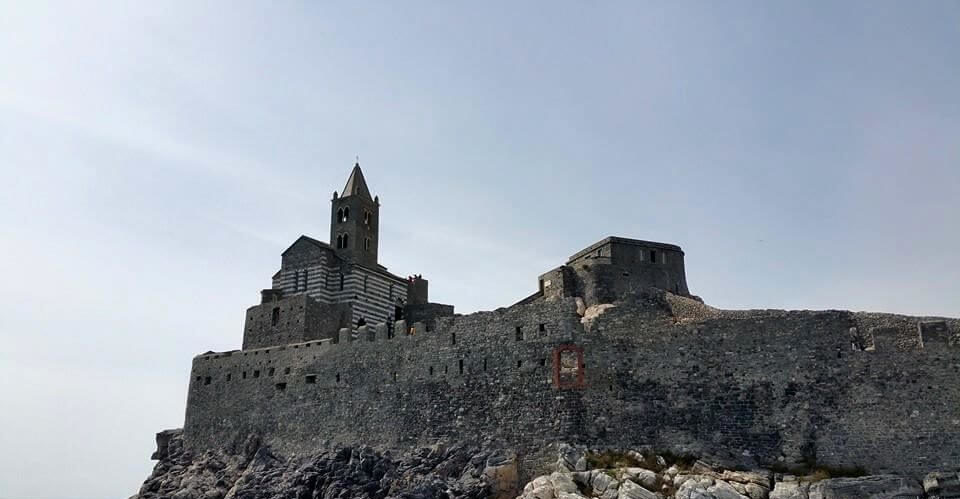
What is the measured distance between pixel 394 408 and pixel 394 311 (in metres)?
16.0

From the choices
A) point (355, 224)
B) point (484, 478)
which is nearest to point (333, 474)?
point (484, 478)

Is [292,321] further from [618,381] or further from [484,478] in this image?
[618,381]

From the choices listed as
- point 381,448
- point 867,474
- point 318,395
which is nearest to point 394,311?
point 318,395

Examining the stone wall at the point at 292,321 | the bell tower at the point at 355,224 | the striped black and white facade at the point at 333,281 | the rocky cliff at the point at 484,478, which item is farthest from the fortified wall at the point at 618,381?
the bell tower at the point at 355,224

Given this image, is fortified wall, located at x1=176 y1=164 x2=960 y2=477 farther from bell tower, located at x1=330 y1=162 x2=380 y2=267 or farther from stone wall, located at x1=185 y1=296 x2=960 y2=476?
bell tower, located at x1=330 y1=162 x2=380 y2=267

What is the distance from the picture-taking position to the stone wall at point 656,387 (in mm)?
35688

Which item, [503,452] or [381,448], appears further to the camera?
[381,448]

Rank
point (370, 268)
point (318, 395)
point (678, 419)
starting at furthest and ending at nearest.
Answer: point (370, 268) → point (318, 395) → point (678, 419)

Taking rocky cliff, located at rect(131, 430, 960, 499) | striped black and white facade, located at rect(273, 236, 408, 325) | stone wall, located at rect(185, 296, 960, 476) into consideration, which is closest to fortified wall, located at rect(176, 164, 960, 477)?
stone wall, located at rect(185, 296, 960, 476)

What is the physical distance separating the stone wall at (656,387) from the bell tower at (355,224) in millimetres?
13592

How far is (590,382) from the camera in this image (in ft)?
Result: 131

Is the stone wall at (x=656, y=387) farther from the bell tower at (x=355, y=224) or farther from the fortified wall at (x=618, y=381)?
the bell tower at (x=355, y=224)

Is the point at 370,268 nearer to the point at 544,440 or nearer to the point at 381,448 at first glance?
the point at 381,448

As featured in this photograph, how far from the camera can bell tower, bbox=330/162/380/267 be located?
200ft
